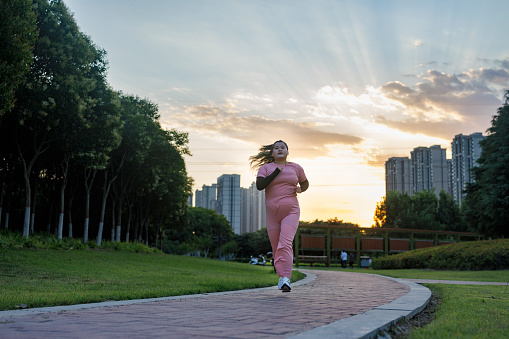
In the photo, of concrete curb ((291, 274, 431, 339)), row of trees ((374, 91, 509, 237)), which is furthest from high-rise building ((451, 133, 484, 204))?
concrete curb ((291, 274, 431, 339))

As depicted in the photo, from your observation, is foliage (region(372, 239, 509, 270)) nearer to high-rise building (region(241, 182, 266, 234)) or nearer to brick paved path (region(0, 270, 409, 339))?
brick paved path (region(0, 270, 409, 339))

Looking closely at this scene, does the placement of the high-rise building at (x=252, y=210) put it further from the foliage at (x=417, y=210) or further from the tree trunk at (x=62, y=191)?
the tree trunk at (x=62, y=191)

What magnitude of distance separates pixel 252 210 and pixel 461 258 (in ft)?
368

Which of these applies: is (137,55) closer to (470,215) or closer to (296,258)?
(296,258)

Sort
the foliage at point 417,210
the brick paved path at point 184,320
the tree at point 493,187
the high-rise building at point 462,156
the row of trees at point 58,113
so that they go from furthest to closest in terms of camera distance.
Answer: the high-rise building at point 462,156 < the foliage at point 417,210 < the tree at point 493,187 < the row of trees at point 58,113 < the brick paved path at point 184,320

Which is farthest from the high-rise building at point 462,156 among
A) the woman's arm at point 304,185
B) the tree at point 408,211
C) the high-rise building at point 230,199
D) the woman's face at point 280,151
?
the woman's face at point 280,151

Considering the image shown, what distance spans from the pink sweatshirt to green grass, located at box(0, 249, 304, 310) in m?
1.96

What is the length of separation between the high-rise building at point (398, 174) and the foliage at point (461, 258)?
50055 millimetres

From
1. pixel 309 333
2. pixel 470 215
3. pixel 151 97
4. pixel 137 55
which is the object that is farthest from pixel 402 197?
pixel 309 333

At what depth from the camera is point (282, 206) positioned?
7.85m

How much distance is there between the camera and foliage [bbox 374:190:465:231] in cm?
6188

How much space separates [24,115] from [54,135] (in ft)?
7.20

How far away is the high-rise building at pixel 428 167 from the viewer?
72812 millimetres

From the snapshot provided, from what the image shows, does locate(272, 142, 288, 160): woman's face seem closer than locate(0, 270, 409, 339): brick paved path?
No
